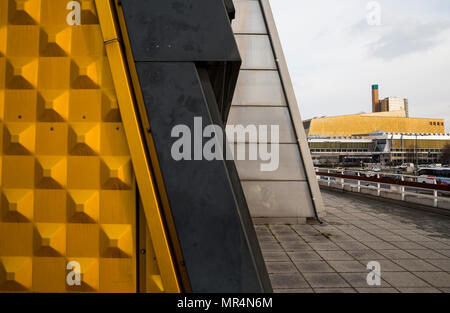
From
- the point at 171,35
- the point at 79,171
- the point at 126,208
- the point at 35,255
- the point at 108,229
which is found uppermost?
the point at 171,35

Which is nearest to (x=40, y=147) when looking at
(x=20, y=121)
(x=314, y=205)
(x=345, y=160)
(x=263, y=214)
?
(x=20, y=121)

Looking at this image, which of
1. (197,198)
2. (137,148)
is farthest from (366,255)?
(137,148)

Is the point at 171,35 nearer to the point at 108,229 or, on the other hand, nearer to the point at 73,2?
the point at 73,2

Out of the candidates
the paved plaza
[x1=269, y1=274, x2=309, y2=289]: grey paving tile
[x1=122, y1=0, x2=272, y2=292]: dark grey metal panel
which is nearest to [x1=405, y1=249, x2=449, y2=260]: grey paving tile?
the paved plaza

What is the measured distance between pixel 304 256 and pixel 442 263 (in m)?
2.55

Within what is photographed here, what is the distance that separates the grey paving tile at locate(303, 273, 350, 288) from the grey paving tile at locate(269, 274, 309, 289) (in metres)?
0.14

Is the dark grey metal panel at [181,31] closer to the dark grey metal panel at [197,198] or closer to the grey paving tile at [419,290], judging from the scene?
the dark grey metal panel at [197,198]

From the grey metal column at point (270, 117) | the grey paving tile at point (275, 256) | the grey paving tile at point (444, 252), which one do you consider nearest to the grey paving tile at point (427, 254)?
the grey paving tile at point (444, 252)

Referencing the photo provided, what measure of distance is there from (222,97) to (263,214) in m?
6.71

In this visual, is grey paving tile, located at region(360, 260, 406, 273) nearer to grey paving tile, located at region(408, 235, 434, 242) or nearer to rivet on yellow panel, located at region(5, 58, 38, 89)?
grey paving tile, located at region(408, 235, 434, 242)

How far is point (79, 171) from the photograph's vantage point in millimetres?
2193

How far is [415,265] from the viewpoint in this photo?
507 centimetres

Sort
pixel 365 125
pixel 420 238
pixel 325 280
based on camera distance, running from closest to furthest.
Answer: pixel 325 280, pixel 420 238, pixel 365 125

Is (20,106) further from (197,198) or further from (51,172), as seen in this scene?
(197,198)
